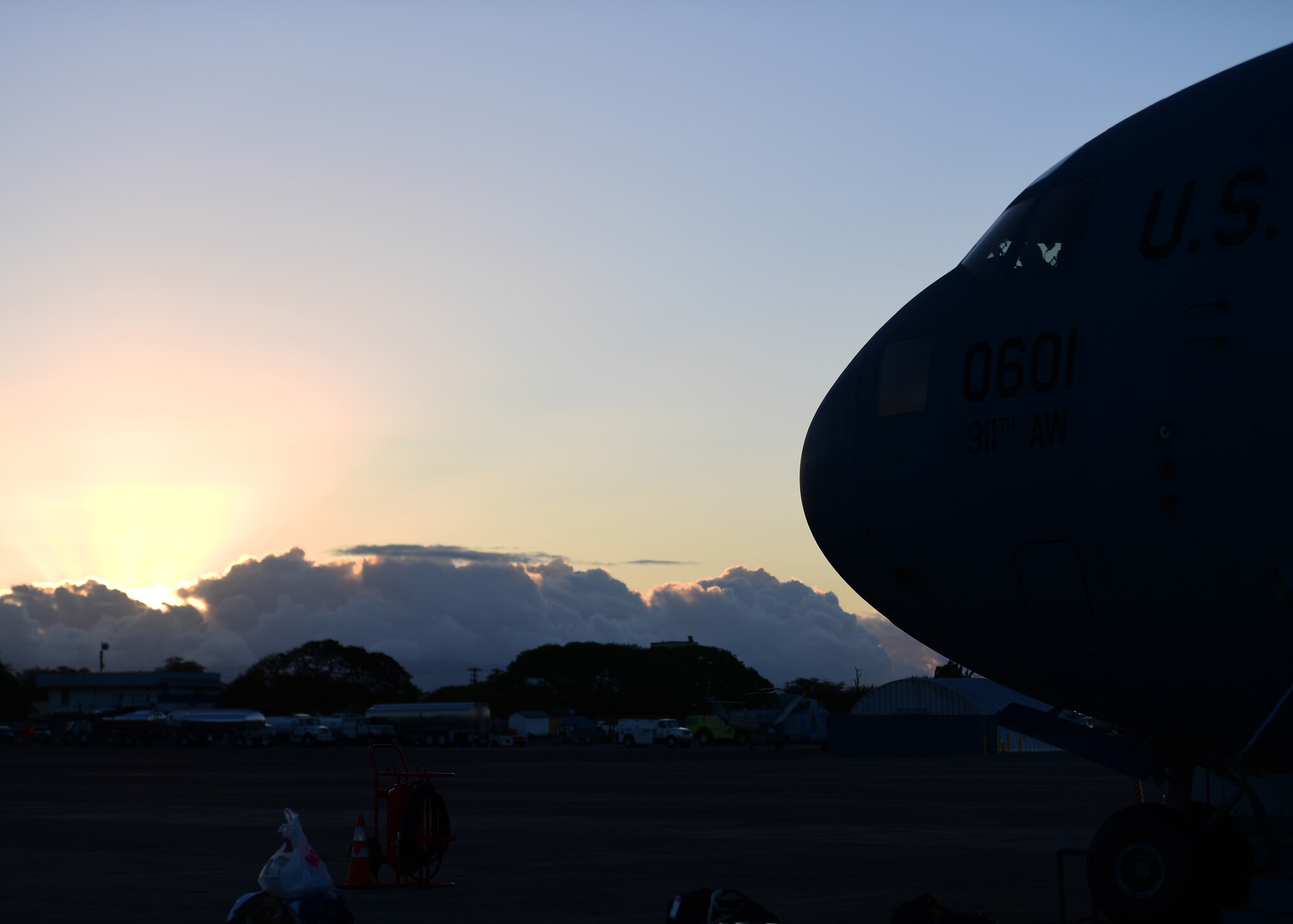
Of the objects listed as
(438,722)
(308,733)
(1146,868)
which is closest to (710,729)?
(438,722)

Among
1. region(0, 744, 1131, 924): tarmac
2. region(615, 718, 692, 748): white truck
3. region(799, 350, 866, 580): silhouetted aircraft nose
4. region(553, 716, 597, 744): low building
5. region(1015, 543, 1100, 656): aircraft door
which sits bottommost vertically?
region(553, 716, 597, 744): low building

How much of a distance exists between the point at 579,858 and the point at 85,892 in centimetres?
618

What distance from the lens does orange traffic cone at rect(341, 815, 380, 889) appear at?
15.6 m

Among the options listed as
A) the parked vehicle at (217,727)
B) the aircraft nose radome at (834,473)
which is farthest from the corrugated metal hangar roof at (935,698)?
the aircraft nose radome at (834,473)

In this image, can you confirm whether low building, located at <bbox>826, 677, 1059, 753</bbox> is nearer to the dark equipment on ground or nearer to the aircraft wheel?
the aircraft wheel

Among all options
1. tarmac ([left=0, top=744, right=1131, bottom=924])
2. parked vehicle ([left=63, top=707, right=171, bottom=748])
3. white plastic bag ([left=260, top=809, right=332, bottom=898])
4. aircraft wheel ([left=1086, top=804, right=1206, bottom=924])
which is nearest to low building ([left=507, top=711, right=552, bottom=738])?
parked vehicle ([left=63, top=707, right=171, bottom=748])

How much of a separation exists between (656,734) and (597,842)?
74.5m

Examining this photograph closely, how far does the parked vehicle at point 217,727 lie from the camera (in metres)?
104

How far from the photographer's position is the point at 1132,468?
8836 mm

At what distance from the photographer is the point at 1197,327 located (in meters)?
8.63

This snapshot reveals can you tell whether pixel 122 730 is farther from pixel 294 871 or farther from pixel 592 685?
pixel 294 871

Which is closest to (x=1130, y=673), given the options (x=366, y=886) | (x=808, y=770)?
(x=366, y=886)

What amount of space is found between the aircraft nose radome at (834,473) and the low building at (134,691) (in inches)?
6360

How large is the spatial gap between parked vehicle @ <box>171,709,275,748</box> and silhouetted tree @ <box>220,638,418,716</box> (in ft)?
229
